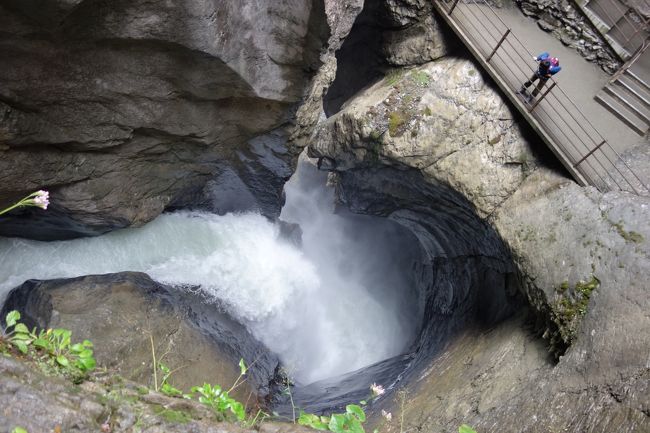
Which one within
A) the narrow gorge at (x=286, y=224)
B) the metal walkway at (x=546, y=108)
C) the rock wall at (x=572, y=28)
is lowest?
the narrow gorge at (x=286, y=224)

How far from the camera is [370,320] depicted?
12383 mm

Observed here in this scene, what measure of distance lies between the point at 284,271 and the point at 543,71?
7.07 m

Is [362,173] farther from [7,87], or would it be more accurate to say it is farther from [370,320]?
[7,87]

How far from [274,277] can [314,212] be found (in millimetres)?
4051

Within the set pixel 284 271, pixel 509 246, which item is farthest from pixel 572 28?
pixel 284 271

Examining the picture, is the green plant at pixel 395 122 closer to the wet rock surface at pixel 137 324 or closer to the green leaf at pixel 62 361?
the wet rock surface at pixel 137 324

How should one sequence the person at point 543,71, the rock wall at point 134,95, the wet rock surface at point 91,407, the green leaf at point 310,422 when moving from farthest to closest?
the person at point 543,71 < the rock wall at point 134,95 < the green leaf at point 310,422 < the wet rock surface at point 91,407

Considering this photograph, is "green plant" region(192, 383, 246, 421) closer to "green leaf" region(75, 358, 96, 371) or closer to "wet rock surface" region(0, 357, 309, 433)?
"wet rock surface" region(0, 357, 309, 433)

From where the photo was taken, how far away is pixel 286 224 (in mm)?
11516

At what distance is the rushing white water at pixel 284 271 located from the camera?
322 inches

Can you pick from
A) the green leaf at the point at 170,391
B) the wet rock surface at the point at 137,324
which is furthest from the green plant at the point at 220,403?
the wet rock surface at the point at 137,324

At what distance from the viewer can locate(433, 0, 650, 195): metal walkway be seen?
7.05 meters

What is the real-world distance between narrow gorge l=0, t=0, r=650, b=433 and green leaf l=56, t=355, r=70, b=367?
191 mm

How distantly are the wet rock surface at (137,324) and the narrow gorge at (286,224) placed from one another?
0.04m
